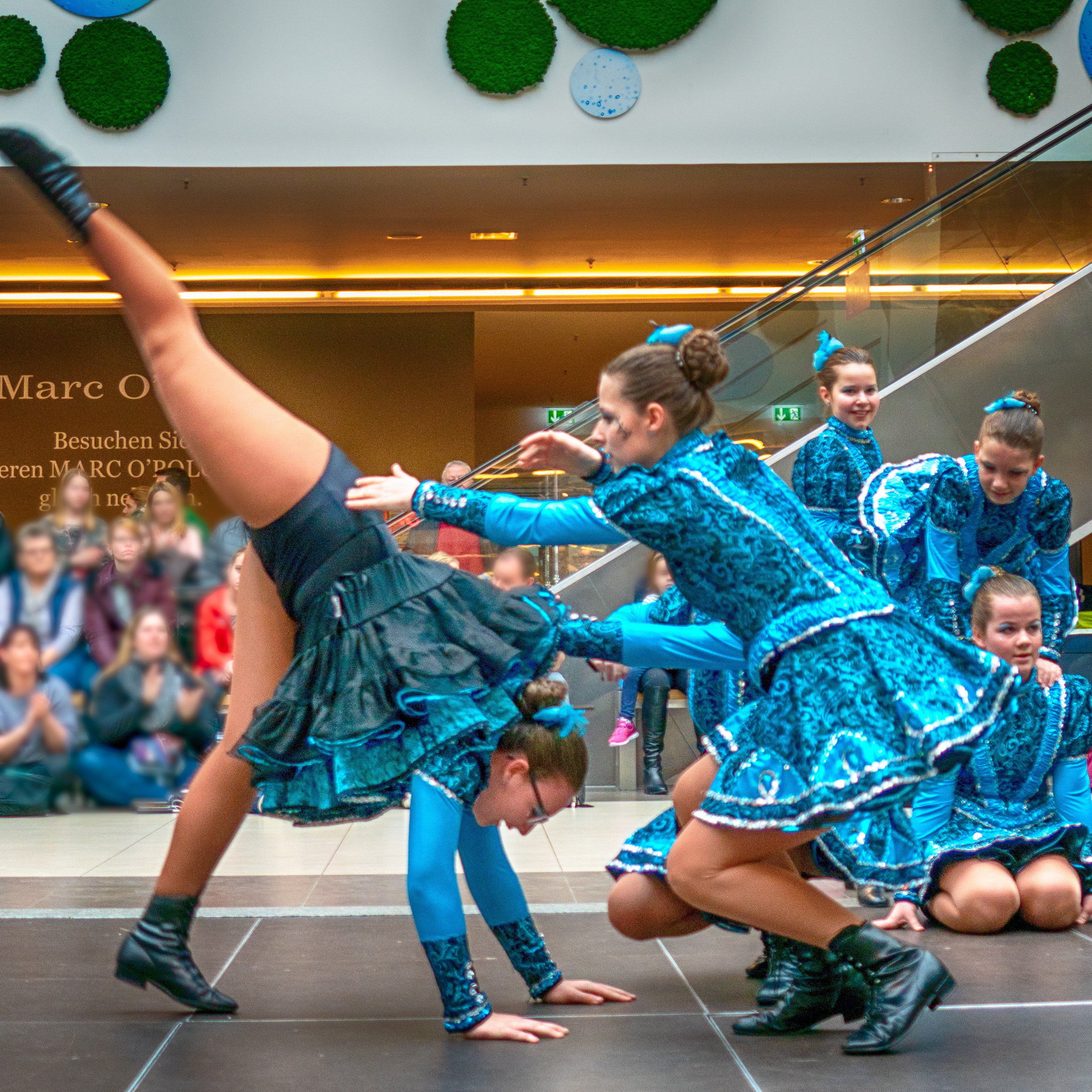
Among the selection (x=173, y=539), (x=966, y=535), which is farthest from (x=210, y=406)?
(x=173, y=539)

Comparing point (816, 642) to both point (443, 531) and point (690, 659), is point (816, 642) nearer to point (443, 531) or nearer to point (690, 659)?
point (690, 659)

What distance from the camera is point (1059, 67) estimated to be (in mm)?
8555

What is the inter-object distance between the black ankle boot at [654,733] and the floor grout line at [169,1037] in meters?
3.24

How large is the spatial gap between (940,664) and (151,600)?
4.24 metres

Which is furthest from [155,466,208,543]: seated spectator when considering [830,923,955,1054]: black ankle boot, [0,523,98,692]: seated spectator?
[830,923,955,1054]: black ankle boot

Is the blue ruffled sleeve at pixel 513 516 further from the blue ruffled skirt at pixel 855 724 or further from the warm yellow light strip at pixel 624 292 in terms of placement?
the warm yellow light strip at pixel 624 292

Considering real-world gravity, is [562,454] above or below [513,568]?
above

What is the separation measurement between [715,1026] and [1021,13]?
7.95 m

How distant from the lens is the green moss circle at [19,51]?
26.7 feet

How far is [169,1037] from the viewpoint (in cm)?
Answer: 236

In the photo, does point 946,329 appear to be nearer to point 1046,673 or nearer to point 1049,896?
point 1046,673

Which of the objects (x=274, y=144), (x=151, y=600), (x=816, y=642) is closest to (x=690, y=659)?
(x=816, y=642)

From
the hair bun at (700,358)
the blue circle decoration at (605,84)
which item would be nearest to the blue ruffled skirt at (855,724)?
the hair bun at (700,358)

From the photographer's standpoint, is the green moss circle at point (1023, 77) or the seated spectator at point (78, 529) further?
the green moss circle at point (1023, 77)
